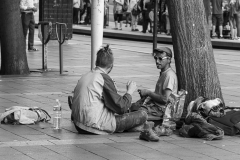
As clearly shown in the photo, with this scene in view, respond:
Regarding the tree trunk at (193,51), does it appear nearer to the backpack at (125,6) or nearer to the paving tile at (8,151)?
the paving tile at (8,151)

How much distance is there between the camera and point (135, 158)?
655cm

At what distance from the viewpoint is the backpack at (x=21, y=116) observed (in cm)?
829

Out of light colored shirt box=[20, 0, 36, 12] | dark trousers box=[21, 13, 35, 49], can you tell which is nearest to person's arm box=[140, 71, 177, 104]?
dark trousers box=[21, 13, 35, 49]

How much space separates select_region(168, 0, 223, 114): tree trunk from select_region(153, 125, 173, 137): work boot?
2.65ft

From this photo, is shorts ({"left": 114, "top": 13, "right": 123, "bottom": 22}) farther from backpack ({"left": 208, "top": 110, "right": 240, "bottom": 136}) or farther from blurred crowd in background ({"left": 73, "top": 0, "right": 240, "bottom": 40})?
backpack ({"left": 208, "top": 110, "right": 240, "bottom": 136})

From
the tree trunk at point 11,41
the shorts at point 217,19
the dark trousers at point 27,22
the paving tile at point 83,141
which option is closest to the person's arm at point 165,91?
the paving tile at point 83,141

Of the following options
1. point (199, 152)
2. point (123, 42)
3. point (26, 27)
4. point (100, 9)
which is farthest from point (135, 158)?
point (123, 42)

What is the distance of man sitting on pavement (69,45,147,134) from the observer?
24.7ft

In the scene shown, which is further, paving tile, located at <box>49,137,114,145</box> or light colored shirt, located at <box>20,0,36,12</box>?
light colored shirt, located at <box>20,0,36,12</box>

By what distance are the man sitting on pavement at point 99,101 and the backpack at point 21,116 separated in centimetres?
85

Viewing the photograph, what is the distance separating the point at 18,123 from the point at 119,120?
1344 millimetres

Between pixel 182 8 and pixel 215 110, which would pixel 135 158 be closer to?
pixel 215 110

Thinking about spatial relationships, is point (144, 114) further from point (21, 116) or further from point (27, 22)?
point (27, 22)

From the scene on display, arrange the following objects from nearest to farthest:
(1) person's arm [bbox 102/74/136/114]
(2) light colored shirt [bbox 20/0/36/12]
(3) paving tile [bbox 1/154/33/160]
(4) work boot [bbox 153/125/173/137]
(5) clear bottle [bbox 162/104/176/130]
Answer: (3) paving tile [bbox 1/154/33/160] < (1) person's arm [bbox 102/74/136/114] < (4) work boot [bbox 153/125/173/137] < (5) clear bottle [bbox 162/104/176/130] < (2) light colored shirt [bbox 20/0/36/12]
